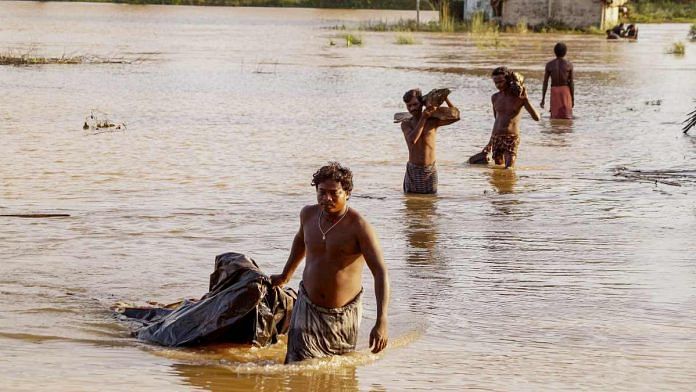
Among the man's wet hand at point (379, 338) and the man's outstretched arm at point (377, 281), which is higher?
the man's outstretched arm at point (377, 281)

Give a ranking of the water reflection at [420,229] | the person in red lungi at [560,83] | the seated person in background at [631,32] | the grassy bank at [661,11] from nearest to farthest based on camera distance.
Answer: the water reflection at [420,229]
the person in red lungi at [560,83]
the seated person in background at [631,32]
the grassy bank at [661,11]

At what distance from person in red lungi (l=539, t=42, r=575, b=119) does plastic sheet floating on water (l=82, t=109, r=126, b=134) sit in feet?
19.4

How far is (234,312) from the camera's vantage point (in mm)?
6395

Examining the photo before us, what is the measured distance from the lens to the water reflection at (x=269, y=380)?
587 cm

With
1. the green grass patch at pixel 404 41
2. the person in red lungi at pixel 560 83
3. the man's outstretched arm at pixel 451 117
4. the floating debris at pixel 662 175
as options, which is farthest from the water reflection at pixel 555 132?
the green grass patch at pixel 404 41

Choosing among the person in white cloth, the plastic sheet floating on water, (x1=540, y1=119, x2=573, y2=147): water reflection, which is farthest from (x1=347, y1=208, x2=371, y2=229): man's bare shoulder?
the plastic sheet floating on water

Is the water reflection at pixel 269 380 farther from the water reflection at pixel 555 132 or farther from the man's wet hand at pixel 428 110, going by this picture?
the water reflection at pixel 555 132

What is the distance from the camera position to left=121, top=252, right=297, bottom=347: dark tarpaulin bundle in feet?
20.9

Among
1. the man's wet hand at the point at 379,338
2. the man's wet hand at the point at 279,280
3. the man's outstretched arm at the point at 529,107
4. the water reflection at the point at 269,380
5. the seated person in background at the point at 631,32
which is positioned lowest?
the water reflection at the point at 269,380

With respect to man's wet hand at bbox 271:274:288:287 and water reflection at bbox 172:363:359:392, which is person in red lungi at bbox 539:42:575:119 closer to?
man's wet hand at bbox 271:274:288:287

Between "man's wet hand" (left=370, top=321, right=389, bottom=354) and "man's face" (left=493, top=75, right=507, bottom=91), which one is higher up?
"man's face" (left=493, top=75, right=507, bottom=91)

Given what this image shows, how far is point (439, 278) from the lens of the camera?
829 centimetres

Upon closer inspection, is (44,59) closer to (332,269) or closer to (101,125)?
(101,125)

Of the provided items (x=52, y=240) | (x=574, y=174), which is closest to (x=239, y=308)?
(x=52, y=240)
